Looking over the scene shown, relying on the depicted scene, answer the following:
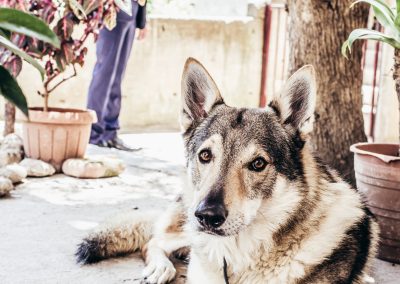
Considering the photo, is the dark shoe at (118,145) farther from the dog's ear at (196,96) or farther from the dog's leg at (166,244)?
the dog's ear at (196,96)

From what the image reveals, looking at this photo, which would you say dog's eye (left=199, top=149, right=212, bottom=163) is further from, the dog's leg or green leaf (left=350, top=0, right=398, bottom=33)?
green leaf (left=350, top=0, right=398, bottom=33)

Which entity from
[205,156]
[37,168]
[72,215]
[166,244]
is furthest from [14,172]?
[205,156]

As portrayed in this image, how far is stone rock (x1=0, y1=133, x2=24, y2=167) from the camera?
5168 mm

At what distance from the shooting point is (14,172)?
4.77 m

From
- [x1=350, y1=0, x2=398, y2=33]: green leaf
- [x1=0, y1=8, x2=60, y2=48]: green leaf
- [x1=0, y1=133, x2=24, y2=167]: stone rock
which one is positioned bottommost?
[x1=0, y1=133, x2=24, y2=167]: stone rock

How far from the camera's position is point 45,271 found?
310cm

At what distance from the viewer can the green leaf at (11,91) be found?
1024mm

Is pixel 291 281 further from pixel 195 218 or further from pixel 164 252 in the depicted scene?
pixel 164 252

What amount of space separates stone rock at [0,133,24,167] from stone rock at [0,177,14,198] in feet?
2.29

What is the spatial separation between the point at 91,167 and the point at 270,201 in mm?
3092

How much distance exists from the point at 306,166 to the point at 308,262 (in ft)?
1.32

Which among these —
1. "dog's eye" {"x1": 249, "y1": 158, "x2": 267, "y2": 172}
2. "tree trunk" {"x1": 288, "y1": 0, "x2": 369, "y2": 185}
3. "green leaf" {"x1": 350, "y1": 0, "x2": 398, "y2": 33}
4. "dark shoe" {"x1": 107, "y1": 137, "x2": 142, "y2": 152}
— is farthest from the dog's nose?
"dark shoe" {"x1": 107, "y1": 137, "x2": 142, "y2": 152}

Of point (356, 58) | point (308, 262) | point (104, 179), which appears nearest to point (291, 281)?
point (308, 262)

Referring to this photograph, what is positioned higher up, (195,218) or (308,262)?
(195,218)
